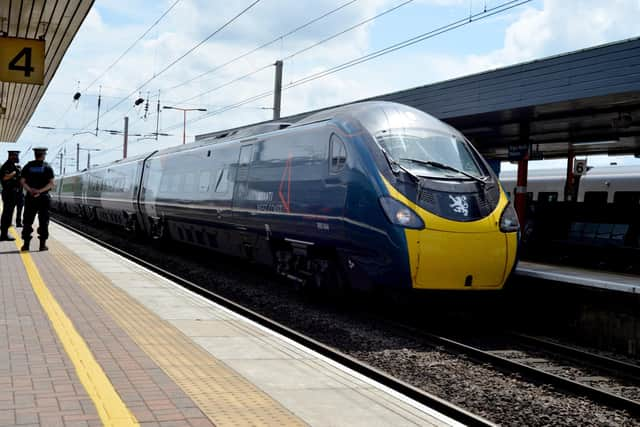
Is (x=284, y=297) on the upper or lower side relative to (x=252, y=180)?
lower

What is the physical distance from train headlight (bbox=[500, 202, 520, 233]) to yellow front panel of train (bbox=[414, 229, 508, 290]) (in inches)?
5.0

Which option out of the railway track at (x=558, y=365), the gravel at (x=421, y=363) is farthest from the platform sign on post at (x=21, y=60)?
the railway track at (x=558, y=365)

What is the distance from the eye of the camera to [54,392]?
4.72 meters

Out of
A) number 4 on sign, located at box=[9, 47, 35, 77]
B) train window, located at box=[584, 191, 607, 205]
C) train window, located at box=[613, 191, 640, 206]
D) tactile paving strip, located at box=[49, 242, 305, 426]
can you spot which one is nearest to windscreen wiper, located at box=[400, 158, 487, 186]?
tactile paving strip, located at box=[49, 242, 305, 426]

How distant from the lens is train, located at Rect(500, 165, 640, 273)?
689 inches

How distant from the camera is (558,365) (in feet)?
25.7

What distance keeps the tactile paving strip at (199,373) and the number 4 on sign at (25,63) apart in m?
7.82

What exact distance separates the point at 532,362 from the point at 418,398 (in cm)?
264

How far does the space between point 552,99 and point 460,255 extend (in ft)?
22.1

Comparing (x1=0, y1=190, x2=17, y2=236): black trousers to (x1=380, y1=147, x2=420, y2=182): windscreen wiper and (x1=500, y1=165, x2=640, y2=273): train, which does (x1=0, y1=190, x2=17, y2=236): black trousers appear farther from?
(x1=500, y1=165, x2=640, y2=273): train

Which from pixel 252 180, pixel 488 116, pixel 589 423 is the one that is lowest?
pixel 589 423

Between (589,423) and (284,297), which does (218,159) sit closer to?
(284,297)

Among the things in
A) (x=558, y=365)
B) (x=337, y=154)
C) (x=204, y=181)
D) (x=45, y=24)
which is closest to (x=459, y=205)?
(x=337, y=154)

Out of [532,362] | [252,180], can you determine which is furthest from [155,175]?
[532,362]
